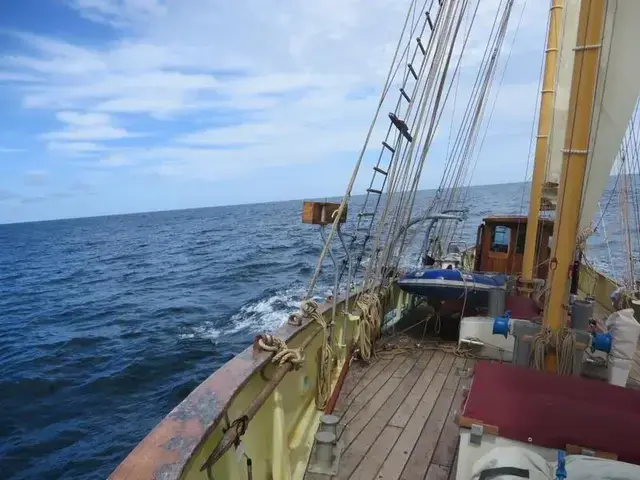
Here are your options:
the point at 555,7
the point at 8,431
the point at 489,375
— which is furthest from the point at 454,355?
the point at 8,431

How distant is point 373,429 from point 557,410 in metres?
1.67

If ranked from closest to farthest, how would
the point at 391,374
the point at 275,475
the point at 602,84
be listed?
the point at 275,475 < the point at 602,84 < the point at 391,374

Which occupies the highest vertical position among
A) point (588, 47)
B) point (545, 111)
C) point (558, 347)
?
point (545, 111)

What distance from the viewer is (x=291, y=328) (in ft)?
11.8

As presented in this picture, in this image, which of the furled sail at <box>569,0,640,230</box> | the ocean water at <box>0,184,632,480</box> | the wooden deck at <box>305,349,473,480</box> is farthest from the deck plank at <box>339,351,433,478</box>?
the ocean water at <box>0,184,632,480</box>

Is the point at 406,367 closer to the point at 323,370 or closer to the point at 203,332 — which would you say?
the point at 323,370

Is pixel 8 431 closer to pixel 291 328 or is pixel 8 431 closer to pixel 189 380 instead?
pixel 189 380

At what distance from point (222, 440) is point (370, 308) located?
3.65m

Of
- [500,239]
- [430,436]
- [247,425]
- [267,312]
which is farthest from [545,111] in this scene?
[267,312]

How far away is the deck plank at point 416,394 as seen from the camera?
13.4ft

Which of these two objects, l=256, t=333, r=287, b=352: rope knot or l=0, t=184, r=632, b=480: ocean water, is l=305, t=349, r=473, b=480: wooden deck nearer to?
l=256, t=333, r=287, b=352: rope knot

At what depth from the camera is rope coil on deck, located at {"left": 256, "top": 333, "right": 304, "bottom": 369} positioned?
9.42ft

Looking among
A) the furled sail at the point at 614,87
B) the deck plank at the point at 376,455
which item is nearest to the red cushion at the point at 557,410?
the deck plank at the point at 376,455

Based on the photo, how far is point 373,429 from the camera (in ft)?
12.7
